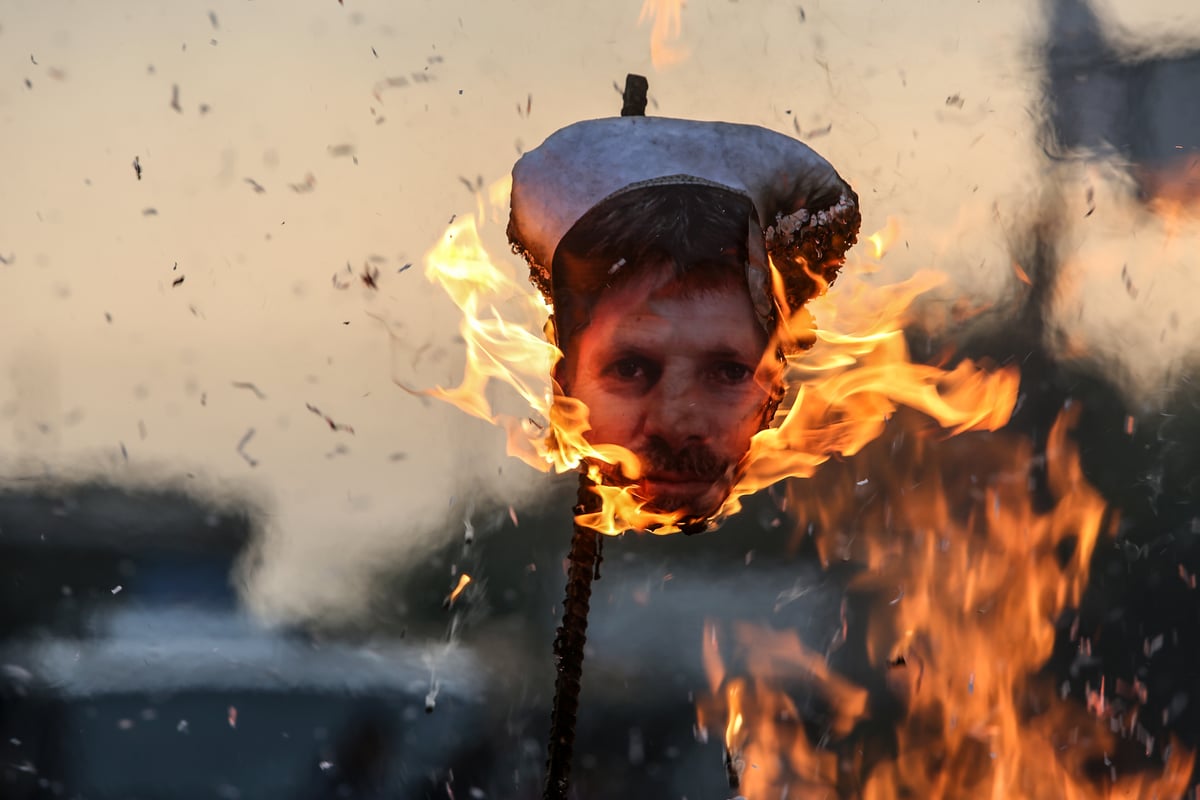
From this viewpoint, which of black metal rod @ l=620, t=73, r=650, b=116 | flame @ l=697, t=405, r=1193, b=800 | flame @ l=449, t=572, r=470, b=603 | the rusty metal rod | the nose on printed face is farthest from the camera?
flame @ l=449, t=572, r=470, b=603

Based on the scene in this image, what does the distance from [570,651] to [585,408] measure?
3.37 feet

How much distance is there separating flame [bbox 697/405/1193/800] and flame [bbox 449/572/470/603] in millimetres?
2791

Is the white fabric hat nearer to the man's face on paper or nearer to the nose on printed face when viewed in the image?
the man's face on paper

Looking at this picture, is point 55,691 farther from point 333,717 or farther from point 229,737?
point 333,717

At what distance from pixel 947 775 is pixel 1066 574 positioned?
2.23m

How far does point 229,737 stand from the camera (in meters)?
12.0

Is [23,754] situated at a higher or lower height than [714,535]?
lower

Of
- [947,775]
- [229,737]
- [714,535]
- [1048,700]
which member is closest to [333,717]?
[229,737]

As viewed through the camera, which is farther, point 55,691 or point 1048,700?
point 55,691

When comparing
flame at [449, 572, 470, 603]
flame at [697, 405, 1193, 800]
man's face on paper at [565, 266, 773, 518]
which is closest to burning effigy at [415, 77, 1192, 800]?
man's face on paper at [565, 266, 773, 518]

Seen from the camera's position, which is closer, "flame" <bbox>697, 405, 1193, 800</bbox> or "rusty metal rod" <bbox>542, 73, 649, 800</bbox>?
"rusty metal rod" <bbox>542, 73, 649, 800</bbox>

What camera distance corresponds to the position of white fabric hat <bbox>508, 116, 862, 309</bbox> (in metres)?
4.58

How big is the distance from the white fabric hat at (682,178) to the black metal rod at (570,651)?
1.02 m

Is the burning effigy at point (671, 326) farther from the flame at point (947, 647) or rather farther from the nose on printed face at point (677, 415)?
the flame at point (947, 647)
